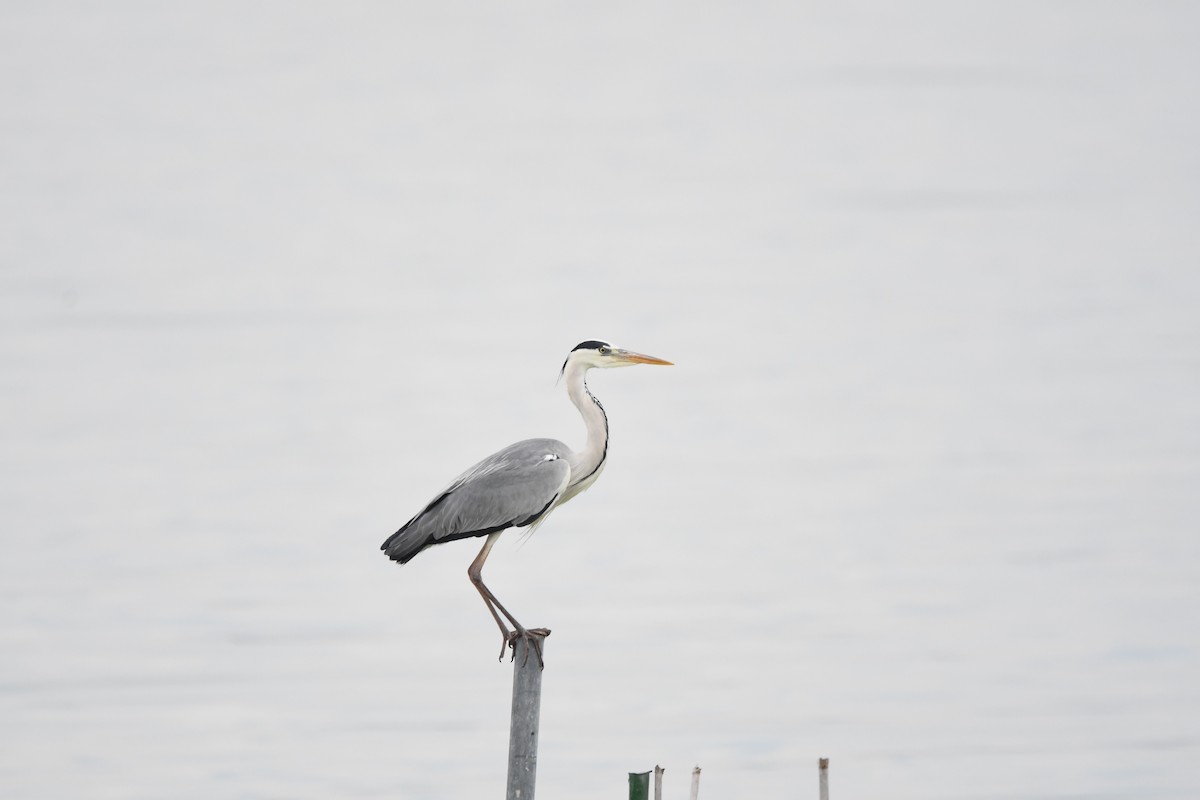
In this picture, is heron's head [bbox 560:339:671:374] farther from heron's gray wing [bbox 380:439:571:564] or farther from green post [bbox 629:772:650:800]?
green post [bbox 629:772:650:800]

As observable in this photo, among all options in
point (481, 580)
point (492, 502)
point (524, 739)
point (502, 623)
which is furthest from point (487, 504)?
point (524, 739)

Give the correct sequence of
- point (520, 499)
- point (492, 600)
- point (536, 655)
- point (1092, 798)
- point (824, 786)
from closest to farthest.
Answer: point (824, 786) < point (536, 655) < point (492, 600) < point (520, 499) < point (1092, 798)

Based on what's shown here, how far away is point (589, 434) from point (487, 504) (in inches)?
30.8

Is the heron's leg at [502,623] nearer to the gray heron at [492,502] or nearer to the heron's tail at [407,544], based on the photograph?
the gray heron at [492,502]

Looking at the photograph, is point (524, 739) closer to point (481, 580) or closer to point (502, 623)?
point (502, 623)

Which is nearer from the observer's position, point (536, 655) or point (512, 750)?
point (512, 750)

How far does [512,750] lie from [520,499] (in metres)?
2.23

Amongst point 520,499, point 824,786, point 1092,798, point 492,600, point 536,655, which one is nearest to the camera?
point 824,786

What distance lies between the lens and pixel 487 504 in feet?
27.2

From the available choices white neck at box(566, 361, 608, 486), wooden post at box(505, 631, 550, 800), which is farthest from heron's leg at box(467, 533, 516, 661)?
wooden post at box(505, 631, 550, 800)

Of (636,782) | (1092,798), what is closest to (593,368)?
(636,782)

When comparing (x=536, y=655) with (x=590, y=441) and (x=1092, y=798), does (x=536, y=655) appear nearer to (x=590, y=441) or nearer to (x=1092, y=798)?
(x=590, y=441)

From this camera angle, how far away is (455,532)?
8.34 m

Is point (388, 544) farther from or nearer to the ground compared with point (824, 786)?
farther from the ground
